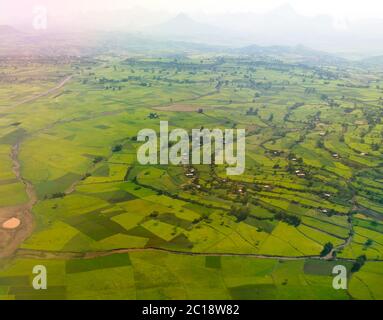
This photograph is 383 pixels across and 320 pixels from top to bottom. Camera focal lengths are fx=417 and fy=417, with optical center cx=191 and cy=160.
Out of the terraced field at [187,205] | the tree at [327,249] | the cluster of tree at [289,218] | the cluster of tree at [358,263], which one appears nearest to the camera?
the terraced field at [187,205]

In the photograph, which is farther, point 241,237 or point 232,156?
point 232,156

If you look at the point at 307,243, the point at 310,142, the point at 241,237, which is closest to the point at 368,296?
the point at 307,243

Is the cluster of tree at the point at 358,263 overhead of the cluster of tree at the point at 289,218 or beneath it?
beneath

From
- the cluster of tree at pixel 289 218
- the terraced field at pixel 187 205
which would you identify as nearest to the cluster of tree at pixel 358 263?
the terraced field at pixel 187 205

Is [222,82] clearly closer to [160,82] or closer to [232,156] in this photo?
[160,82]

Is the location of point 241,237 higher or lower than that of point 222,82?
lower

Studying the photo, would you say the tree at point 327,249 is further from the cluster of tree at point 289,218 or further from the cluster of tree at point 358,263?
the cluster of tree at point 289,218

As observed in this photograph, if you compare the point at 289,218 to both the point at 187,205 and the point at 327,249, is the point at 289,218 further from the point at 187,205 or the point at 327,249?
the point at 187,205

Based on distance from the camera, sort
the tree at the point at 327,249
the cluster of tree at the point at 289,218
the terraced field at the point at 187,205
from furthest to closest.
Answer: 1. the cluster of tree at the point at 289,218
2. the tree at the point at 327,249
3. the terraced field at the point at 187,205

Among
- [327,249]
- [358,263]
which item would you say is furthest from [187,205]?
[358,263]
